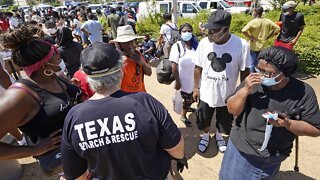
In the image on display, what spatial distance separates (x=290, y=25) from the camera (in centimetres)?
557

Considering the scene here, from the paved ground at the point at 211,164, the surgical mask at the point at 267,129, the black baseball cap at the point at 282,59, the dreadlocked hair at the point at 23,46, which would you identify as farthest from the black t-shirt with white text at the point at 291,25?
the dreadlocked hair at the point at 23,46

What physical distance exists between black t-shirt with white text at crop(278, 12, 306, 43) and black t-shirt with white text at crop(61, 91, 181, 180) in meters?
5.06

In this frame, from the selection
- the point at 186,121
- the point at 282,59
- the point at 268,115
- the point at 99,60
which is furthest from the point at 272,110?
the point at 186,121

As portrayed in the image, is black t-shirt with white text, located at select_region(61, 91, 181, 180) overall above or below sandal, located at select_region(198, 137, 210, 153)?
above

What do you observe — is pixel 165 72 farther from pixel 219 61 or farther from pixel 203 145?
pixel 203 145

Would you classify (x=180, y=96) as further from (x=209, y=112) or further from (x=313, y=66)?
(x=313, y=66)

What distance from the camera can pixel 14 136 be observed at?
10.7ft

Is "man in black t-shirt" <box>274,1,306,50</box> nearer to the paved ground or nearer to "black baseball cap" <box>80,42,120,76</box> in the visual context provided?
the paved ground

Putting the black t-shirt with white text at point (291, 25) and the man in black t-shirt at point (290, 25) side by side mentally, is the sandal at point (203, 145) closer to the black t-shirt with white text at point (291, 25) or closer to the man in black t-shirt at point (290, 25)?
the man in black t-shirt at point (290, 25)

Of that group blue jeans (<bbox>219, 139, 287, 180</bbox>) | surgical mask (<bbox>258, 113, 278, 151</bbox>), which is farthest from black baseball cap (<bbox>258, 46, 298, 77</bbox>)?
blue jeans (<bbox>219, 139, 287, 180</bbox>)

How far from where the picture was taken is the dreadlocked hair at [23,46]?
1941 mm

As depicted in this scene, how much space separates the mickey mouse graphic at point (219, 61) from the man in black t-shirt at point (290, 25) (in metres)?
3.33

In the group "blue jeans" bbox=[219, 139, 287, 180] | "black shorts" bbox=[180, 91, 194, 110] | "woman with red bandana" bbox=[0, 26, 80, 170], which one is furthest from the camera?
"black shorts" bbox=[180, 91, 194, 110]

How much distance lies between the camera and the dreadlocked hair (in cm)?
194
